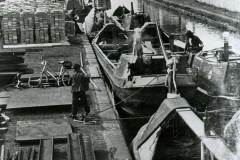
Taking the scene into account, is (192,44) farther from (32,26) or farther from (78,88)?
(78,88)

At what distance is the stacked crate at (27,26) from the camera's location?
18.8m

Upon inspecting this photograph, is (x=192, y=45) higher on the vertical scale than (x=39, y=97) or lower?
higher

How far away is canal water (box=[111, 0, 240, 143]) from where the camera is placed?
13.0 metres

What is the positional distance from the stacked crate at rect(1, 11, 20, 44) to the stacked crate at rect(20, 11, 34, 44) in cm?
24

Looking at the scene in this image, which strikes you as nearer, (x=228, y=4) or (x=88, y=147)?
(x=88, y=147)

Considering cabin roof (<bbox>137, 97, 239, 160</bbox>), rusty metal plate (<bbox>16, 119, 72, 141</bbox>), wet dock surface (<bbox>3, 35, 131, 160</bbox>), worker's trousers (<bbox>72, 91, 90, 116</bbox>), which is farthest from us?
worker's trousers (<bbox>72, 91, 90, 116</bbox>)

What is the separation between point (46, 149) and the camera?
28.8 ft

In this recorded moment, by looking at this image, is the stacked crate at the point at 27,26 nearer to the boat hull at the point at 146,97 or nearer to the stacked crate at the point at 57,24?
the stacked crate at the point at 57,24

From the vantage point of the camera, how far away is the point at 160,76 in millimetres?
12742

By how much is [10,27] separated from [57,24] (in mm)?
2247

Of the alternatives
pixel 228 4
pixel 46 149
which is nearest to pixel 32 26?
pixel 46 149

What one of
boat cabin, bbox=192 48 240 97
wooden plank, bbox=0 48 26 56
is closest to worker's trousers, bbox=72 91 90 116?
boat cabin, bbox=192 48 240 97

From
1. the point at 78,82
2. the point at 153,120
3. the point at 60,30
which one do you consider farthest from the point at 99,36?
the point at 153,120

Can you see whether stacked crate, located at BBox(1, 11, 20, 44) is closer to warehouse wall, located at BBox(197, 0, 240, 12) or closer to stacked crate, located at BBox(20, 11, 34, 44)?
stacked crate, located at BBox(20, 11, 34, 44)
